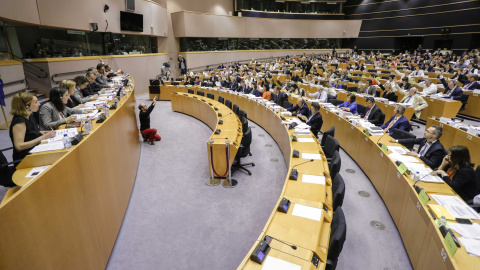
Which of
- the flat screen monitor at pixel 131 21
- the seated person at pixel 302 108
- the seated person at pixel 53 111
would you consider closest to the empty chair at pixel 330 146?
the seated person at pixel 302 108

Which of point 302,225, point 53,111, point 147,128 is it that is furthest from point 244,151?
point 147,128

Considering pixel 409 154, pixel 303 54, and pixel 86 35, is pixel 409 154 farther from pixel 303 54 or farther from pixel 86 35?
pixel 303 54

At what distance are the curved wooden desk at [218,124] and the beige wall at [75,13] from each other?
15.9ft

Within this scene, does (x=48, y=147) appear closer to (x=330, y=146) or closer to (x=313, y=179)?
(x=313, y=179)

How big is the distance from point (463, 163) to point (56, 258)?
4673mm

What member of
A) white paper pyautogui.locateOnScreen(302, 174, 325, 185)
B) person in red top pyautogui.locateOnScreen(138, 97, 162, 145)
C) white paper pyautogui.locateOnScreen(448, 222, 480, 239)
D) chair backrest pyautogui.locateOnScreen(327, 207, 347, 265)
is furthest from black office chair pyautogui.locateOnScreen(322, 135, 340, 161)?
person in red top pyautogui.locateOnScreen(138, 97, 162, 145)

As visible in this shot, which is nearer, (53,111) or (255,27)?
(53,111)

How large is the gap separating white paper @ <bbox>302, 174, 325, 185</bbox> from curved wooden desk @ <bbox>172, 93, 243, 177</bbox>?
6.38 feet

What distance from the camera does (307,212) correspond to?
2.85 m

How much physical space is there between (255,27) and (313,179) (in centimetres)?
2186

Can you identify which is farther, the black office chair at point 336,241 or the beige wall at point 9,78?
the beige wall at point 9,78

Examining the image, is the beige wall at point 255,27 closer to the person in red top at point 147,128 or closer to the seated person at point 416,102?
the person in red top at point 147,128

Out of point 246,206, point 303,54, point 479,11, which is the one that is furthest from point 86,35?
point 479,11

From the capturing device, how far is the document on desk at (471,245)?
2210 millimetres
